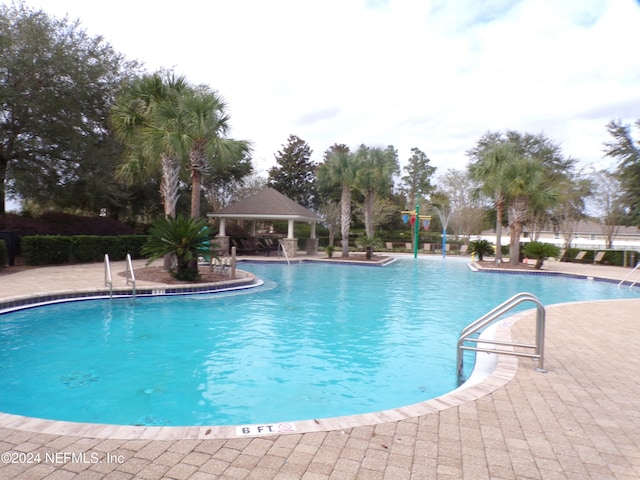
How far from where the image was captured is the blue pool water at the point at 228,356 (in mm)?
4625

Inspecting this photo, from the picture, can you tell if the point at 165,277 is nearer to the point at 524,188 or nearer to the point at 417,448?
the point at 417,448

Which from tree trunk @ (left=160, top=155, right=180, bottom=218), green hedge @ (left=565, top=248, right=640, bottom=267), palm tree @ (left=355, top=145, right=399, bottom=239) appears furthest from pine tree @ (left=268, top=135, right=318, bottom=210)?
tree trunk @ (left=160, top=155, right=180, bottom=218)

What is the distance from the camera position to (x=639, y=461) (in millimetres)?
2832

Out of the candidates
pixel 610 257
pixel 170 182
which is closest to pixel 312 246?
pixel 170 182

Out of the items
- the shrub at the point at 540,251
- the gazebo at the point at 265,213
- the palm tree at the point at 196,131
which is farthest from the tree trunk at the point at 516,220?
the palm tree at the point at 196,131

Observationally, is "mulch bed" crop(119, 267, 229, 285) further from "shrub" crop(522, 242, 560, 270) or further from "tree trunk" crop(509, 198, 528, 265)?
"tree trunk" crop(509, 198, 528, 265)

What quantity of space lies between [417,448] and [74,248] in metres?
17.7

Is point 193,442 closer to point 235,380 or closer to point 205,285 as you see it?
point 235,380

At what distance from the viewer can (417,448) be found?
2.91m

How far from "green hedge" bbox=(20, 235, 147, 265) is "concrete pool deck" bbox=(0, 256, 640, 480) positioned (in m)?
14.7

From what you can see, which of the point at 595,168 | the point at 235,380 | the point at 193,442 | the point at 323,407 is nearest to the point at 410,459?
Result: the point at 193,442

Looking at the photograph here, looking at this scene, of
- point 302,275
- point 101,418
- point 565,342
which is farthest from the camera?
point 302,275

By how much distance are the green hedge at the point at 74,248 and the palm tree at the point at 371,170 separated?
12.8 metres

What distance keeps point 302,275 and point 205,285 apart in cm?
577
